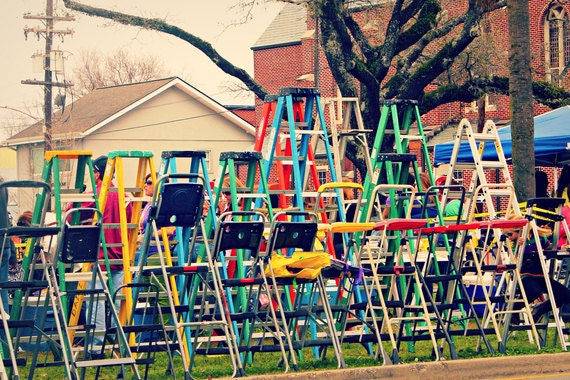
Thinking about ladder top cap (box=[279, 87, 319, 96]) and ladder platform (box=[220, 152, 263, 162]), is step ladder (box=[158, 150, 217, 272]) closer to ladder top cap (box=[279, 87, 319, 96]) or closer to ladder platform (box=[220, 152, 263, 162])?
ladder platform (box=[220, 152, 263, 162])

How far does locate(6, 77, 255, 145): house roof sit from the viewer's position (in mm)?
51500

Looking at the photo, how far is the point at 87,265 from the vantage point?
38.3 ft

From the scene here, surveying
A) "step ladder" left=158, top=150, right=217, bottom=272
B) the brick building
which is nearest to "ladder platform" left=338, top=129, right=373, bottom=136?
"step ladder" left=158, top=150, right=217, bottom=272

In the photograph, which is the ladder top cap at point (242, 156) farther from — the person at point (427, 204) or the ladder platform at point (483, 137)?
the ladder platform at point (483, 137)

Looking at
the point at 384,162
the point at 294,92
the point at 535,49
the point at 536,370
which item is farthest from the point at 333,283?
the point at 535,49

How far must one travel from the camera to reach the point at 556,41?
46500 mm

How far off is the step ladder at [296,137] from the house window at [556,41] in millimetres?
33840

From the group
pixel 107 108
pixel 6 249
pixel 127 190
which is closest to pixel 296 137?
pixel 127 190

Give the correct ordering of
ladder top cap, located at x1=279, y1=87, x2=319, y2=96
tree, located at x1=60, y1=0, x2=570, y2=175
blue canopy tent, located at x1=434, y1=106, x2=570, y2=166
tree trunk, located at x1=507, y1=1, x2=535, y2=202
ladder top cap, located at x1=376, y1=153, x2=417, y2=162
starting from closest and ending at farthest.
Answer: ladder top cap, located at x1=279, y1=87, x2=319, y2=96 → ladder top cap, located at x1=376, y1=153, x2=417, y2=162 → tree trunk, located at x1=507, y1=1, x2=535, y2=202 → blue canopy tent, located at x1=434, y1=106, x2=570, y2=166 → tree, located at x1=60, y1=0, x2=570, y2=175

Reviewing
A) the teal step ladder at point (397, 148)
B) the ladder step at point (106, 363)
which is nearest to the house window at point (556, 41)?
the teal step ladder at point (397, 148)

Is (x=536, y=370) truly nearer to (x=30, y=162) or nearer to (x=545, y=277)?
(x=545, y=277)

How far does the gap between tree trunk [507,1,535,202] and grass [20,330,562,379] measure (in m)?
3.18

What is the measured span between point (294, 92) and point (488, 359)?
372 cm

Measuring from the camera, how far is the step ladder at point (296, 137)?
12.1 metres
